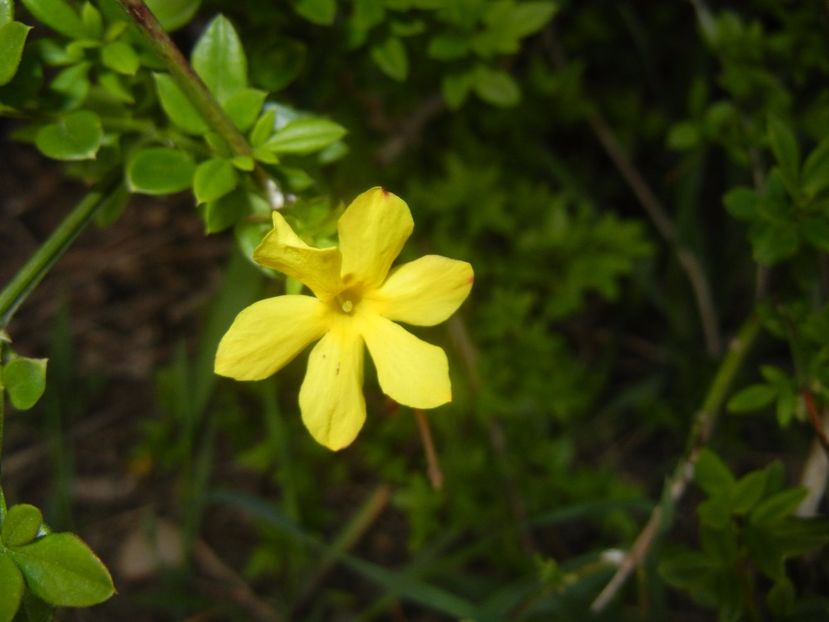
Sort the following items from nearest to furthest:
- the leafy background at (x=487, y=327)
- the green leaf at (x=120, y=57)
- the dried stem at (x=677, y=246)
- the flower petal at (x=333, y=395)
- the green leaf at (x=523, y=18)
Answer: the flower petal at (x=333, y=395) < the green leaf at (x=120, y=57) < the leafy background at (x=487, y=327) < the green leaf at (x=523, y=18) < the dried stem at (x=677, y=246)

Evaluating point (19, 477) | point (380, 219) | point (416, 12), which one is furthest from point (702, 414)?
point (19, 477)

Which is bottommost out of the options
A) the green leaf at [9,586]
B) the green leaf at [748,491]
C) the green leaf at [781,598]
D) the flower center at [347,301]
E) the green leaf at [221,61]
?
the green leaf at [781,598]

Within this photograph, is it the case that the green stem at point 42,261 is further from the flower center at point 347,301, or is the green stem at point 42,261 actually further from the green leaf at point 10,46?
the flower center at point 347,301

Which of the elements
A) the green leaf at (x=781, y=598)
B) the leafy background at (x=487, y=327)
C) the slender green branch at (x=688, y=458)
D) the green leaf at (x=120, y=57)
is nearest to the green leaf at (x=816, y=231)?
the leafy background at (x=487, y=327)

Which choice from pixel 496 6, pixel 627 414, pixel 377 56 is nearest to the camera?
pixel 377 56

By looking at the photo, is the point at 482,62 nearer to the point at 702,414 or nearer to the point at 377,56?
the point at 377,56

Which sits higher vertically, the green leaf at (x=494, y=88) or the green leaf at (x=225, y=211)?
the green leaf at (x=225, y=211)
